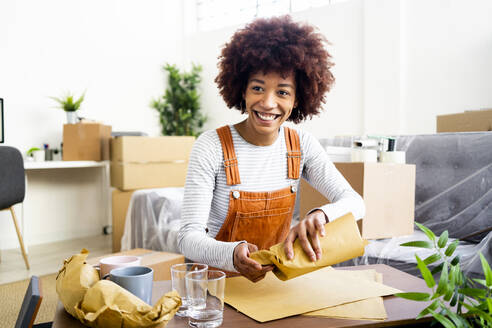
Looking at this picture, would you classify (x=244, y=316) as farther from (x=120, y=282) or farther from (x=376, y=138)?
(x=376, y=138)

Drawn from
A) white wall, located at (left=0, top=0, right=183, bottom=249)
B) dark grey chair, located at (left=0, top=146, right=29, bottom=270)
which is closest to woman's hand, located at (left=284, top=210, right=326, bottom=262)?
dark grey chair, located at (left=0, top=146, right=29, bottom=270)

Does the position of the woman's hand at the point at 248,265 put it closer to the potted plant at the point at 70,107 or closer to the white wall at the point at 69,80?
the potted plant at the point at 70,107

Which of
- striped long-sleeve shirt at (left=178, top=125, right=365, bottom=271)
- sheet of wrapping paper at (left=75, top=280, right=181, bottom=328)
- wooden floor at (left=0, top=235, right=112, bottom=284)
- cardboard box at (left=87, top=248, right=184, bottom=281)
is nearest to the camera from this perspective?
sheet of wrapping paper at (left=75, top=280, right=181, bottom=328)

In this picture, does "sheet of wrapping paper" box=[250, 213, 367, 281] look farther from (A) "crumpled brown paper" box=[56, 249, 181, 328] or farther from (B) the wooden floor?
(B) the wooden floor

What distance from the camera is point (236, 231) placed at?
1.26m

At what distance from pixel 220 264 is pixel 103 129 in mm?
3042

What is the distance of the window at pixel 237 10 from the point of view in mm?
4676

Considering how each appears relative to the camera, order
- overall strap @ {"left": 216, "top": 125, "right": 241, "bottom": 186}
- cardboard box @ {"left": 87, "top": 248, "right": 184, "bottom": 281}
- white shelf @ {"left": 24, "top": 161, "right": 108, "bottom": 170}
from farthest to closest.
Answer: white shelf @ {"left": 24, "top": 161, "right": 108, "bottom": 170} → cardboard box @ {"left": 87, "top": 248, "right": 184, "bottom": 281} → overall strap @ {"left": 216, "top": 125, "right": 241, "bottom": 186}

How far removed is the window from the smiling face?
142 inches

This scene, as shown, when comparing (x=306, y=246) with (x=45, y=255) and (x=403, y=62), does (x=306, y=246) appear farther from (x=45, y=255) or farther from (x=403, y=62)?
(x=403, y=62)

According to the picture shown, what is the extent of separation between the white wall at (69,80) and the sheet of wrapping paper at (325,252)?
3.48 meters

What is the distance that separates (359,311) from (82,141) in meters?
3.30

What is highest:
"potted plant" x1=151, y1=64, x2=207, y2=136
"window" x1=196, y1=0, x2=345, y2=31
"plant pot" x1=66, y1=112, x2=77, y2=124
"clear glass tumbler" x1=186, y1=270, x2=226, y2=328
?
"window" x1=196, y1=0, x2=345, y2=31

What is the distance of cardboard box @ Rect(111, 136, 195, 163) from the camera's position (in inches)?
135
